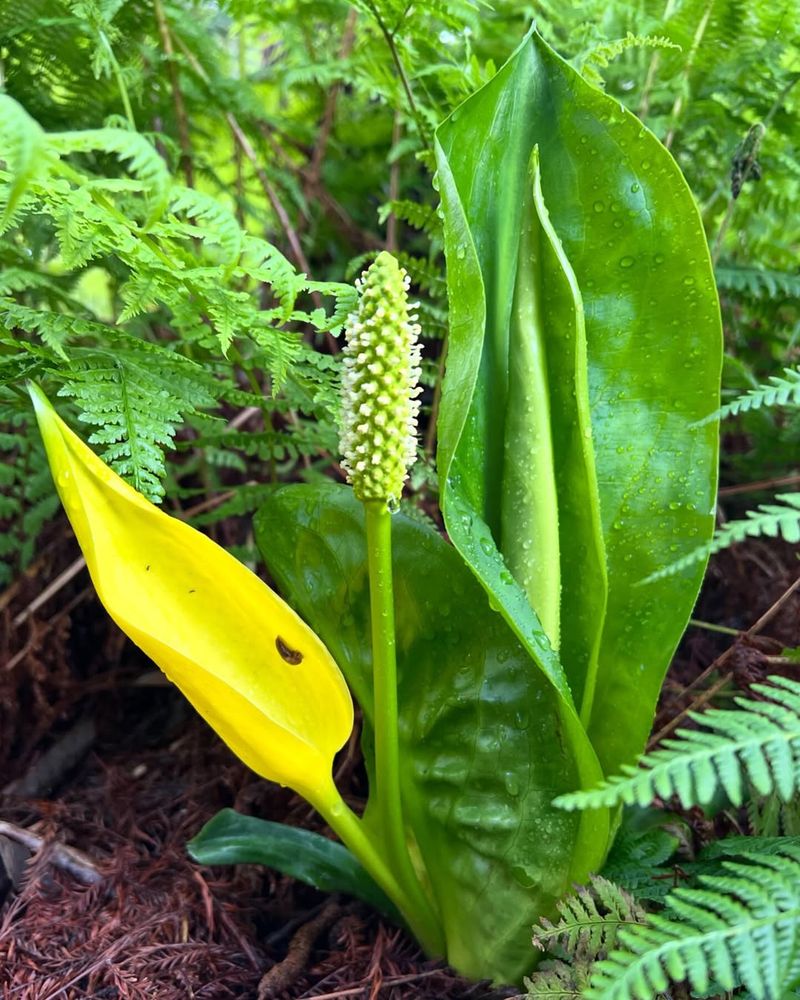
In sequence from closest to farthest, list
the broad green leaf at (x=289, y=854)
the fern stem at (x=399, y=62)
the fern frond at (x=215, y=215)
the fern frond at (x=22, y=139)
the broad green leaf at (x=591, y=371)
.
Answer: the fern frond at (x=22, y=139), the fern frond at (x=215, y=215), the broad green leaf at (x=591, y=371), the broad green leaf at (x=289, y=854), the fern stem at (x=399, y=62)

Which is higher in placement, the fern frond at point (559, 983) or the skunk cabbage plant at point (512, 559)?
the skunk cabbage plant at point (512, 559)

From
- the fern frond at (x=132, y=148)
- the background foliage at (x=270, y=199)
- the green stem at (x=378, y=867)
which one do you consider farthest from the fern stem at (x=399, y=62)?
the green stem at (x=378, y=867)

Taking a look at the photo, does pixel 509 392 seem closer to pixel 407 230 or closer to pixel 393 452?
pixel 393 452

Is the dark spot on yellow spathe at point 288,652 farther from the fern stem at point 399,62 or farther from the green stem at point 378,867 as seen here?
the fern stem at point 399,62

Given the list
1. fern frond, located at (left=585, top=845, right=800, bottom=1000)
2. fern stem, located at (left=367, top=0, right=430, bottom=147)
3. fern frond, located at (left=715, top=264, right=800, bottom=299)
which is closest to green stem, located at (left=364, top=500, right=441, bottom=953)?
fern frond, located at (left=585, top=845, right=800, bottom=1000)

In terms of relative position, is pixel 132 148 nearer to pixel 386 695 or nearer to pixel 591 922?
pixel 386 695

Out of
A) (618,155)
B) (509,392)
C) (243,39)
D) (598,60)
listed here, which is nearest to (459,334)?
(509,392)

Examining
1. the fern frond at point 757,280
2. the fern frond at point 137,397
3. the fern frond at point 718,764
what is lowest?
the fern frond at point 718,764
